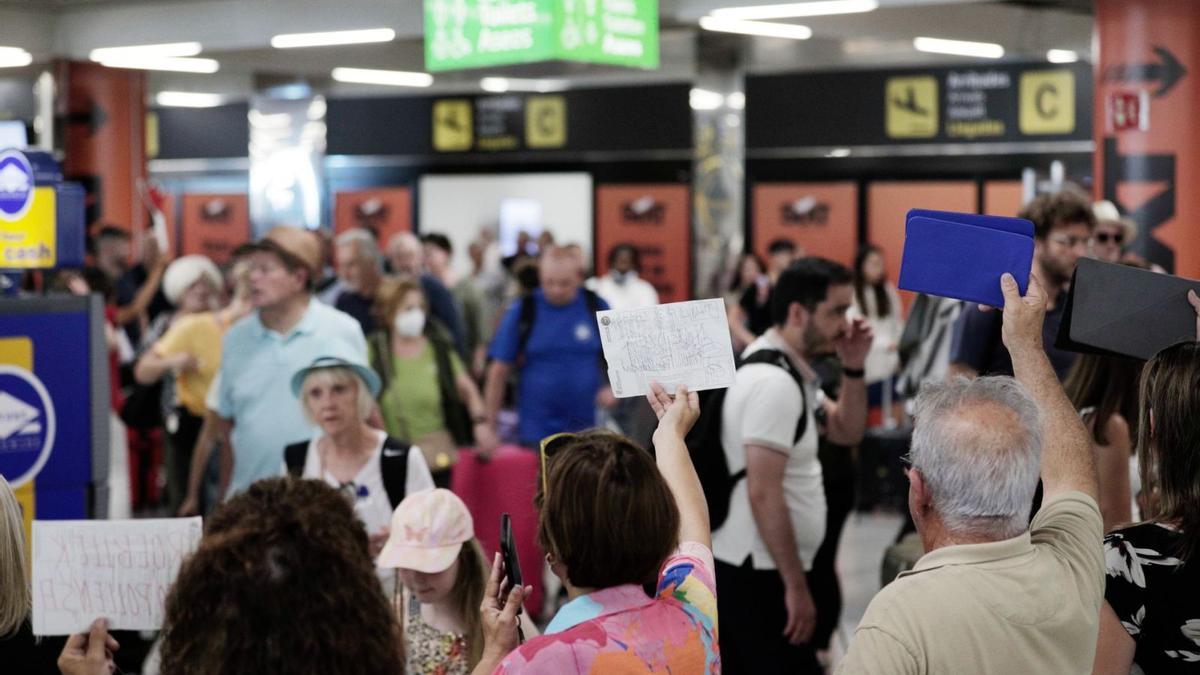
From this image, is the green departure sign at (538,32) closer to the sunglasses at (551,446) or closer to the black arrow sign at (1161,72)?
the black arrow sign at (1161,72)

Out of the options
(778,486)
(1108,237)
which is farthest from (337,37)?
(778,486)

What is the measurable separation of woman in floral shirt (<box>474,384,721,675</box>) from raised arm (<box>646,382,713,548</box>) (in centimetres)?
20

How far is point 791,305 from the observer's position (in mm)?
4316

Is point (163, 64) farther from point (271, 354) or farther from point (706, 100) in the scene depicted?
point (271, 354)

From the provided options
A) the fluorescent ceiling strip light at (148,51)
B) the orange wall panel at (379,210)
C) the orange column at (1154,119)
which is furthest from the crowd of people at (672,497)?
the orange wall panel at (379,210)

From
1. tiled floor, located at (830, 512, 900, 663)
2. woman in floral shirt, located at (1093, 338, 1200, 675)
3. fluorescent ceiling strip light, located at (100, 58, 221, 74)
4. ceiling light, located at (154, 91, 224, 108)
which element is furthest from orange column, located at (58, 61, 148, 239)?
woman in floral shirt, located at (1093, 338, 1200, 675)

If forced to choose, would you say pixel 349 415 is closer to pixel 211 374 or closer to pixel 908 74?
pixel 211 374

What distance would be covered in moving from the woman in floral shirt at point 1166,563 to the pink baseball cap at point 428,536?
1.48 metres

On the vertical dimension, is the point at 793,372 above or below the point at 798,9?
below

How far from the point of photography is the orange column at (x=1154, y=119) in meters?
8.52

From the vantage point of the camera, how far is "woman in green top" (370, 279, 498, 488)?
251 inches

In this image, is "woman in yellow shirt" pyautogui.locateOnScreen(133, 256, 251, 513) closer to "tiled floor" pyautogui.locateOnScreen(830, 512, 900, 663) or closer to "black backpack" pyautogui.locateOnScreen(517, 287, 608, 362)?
"black backpack" pyautogui.locateOnScreen(517, 287, 608, 362)

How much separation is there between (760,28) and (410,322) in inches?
237

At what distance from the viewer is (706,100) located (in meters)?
13.5
